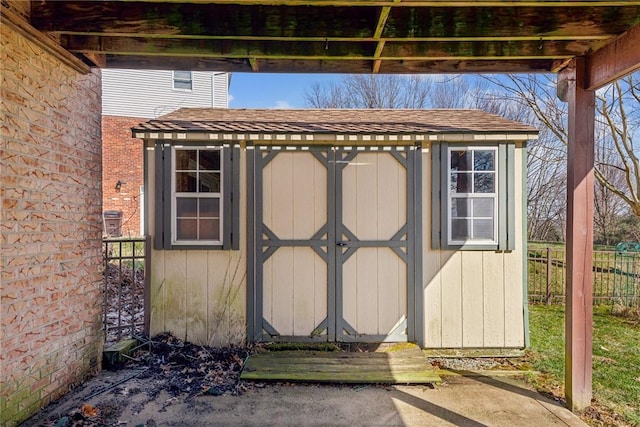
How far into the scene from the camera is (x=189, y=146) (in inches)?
179

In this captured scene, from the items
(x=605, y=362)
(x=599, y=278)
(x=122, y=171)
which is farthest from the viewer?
(x=122, y=171)

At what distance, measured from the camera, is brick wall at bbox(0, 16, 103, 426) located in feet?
8.79

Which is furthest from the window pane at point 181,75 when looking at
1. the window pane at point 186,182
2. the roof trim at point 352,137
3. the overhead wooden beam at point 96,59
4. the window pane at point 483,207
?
the window pane at point 483,207

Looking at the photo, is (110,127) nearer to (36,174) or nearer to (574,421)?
(36,174)

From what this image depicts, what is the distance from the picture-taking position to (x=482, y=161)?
15.1 ft

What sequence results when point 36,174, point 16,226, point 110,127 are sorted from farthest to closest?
point 110,127 < point 36,174 < point 16,226

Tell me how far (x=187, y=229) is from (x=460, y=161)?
3.63 metres

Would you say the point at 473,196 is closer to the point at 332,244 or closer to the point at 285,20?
the point at 332,244

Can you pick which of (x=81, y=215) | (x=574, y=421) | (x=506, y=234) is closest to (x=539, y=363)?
(x=574, y=421)

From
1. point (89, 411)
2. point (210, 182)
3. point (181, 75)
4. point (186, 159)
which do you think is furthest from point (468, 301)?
point (181, 75)

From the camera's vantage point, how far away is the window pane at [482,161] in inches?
181

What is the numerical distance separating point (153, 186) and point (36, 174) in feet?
5.17

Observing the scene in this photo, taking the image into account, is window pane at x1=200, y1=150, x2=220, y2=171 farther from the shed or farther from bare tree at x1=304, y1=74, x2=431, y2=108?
bare tree at x1=304, y1=74, x2=431, y2=108

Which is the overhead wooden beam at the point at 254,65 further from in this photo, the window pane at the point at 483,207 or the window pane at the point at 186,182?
the window pane at the point at 483,207
